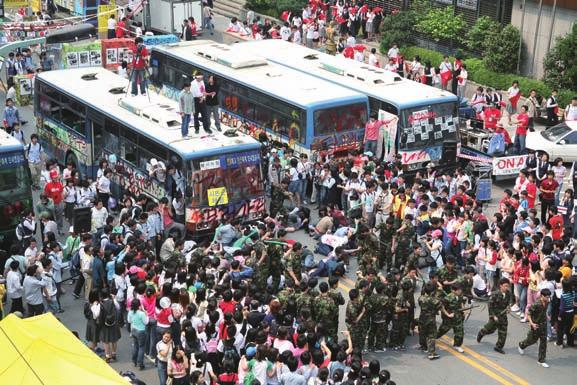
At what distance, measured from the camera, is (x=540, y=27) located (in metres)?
34.8

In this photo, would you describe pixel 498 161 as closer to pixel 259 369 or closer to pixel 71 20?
pixel 259 369

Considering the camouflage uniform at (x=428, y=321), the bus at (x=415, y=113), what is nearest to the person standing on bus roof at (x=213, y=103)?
the bus at (x=415, y=113)

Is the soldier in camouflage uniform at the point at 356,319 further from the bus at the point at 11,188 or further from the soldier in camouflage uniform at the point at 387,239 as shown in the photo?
the bus at the point at 11,188

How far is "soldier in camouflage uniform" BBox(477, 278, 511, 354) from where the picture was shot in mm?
18438

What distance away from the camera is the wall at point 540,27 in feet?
112

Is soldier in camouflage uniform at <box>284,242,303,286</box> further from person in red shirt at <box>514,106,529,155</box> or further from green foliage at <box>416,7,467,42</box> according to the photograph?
green foliage at <box>416,7,467,42</box>

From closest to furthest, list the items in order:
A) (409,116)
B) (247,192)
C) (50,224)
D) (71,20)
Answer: (50,224)
(247,192)
(409,116)
(71,20)

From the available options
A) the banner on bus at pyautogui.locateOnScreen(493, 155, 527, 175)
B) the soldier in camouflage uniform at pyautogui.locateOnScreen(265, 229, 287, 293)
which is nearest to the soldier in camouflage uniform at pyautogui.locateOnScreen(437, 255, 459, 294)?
the soldier in camouflage uniform at pyautogui.locateOnScreen(265, 229, 287, 293)

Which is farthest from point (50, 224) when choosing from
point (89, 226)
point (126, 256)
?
point (126, 256)

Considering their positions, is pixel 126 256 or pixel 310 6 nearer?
pixel 126 256

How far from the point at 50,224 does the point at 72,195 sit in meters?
2.28

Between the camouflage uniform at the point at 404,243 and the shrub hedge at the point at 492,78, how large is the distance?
12906mm

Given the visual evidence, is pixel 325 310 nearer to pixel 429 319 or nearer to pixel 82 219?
pixel 429 319

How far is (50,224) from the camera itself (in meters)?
22.0
